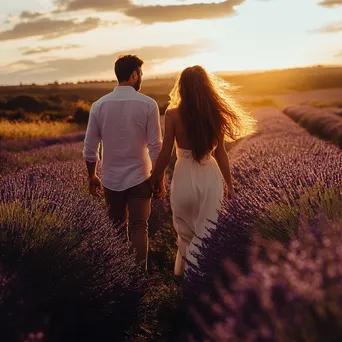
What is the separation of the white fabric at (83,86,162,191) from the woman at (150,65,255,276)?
0.12 m

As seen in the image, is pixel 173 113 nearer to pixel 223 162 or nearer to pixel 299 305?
pixel 223 162

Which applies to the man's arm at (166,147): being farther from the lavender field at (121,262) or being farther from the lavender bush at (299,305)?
the lavender bush at (299,305)

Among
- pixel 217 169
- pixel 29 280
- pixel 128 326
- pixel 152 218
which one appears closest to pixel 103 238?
pixel 128 326

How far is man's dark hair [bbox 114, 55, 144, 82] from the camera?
5248mm

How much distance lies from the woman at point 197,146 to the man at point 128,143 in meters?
0.13

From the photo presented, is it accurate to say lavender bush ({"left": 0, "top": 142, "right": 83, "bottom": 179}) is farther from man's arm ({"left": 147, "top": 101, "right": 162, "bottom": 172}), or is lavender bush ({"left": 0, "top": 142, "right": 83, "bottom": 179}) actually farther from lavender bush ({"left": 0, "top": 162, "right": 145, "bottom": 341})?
lavender bush ({"left": 0, "top": 162, "right": 145, "bottom": 341})

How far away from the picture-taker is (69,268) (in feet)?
11.7

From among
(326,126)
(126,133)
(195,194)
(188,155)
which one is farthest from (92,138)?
(326,126)

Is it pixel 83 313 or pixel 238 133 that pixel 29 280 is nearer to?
pixel 83 313

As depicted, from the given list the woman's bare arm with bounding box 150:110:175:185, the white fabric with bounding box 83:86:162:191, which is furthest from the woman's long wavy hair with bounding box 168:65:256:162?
the white fabric with bounding box 83:86:162:191

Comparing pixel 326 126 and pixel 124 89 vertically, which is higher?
pixel 124 89

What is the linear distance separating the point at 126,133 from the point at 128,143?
83mm

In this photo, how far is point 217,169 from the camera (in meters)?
5.50

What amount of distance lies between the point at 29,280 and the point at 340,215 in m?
1.54
